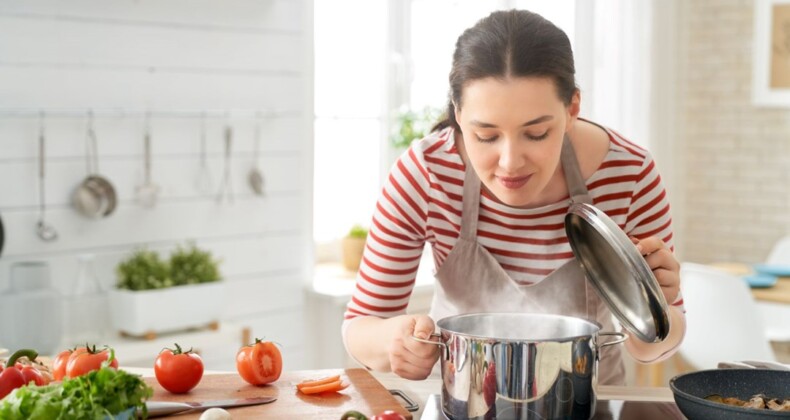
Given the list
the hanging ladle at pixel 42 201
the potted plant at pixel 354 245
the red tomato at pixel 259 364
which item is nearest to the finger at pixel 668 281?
the red tomato at pixel 259 364

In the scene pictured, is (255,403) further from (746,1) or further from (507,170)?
(746,1)

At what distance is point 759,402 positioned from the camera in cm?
127

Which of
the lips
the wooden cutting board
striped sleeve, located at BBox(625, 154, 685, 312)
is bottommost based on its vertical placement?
the wooden cutting board

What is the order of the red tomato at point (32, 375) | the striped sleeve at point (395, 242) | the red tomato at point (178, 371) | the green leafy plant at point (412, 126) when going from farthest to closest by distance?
the green leafy plant at point (412, 126)
the striped sleeve at point (395, 242)
the red tomato at point (178, 371)
the red tomato at point (32, 375)

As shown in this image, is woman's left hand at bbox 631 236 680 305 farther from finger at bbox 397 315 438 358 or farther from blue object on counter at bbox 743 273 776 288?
blue object on counter at bbox 743 273 776 288

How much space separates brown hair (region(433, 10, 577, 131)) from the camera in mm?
1492

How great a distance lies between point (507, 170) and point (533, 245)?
38cm

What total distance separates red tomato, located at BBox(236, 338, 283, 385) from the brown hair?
1.65 feet

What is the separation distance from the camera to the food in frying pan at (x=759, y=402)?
1.25 meters

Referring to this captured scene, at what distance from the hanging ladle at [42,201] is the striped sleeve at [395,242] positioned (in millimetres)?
1340

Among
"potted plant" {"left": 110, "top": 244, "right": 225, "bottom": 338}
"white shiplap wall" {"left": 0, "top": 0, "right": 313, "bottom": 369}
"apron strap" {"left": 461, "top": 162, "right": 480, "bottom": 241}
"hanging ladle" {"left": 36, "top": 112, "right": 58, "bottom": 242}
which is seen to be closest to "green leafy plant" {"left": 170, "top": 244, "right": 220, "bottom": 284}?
"potted plant" {"left": 110, "top": 244, "right": 225, "bottom": 338}

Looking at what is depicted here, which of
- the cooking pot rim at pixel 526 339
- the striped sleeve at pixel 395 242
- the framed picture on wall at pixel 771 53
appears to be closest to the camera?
the cooking pot rim at pixel 526 339

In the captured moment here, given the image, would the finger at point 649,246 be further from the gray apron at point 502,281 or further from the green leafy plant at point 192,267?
the green leafy plant at point 192,267

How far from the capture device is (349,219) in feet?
13.0
